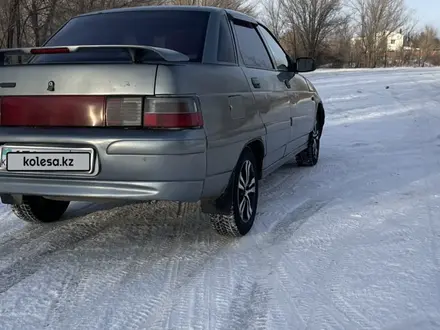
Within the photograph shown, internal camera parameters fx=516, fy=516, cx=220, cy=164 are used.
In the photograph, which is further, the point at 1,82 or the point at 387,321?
the point at 1,82

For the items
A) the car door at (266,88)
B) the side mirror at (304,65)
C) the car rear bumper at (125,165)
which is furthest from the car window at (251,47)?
the car rear bumper at (125,165)

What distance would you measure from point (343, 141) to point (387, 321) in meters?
6.18

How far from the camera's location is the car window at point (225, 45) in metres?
3.84

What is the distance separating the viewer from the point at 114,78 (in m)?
3.09

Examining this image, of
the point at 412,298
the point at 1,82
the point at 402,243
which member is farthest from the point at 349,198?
the point at 1,82

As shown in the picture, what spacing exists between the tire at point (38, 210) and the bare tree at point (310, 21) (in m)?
64.8

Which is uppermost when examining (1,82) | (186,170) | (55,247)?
(1,82)

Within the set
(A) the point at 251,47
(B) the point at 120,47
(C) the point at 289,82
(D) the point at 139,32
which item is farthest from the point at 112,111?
(C) the point at 289,82

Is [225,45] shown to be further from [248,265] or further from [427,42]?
[427,42]

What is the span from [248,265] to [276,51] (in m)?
2.71

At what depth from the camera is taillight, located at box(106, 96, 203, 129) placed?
306 cm

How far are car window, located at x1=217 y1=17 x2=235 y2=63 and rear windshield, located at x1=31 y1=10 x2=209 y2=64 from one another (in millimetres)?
139

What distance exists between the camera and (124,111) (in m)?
3.09

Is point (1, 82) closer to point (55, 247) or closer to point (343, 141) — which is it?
point (55, 247)
